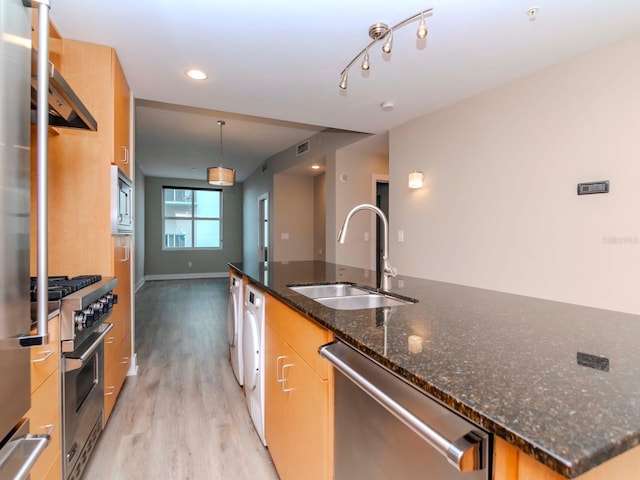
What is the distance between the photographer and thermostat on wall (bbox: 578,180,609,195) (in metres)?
2.13

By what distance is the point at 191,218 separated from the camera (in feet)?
29.7

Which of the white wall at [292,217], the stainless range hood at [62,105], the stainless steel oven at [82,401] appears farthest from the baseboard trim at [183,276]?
the stainless range hood at [62,105]

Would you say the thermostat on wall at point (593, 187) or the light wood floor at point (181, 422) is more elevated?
the thermostat on wall at point (593, 187)

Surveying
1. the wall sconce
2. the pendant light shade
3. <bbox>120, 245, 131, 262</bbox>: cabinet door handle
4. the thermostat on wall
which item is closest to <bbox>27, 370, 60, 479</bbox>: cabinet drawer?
<bbox>120, 245, 131, 262</bbox>: cabinet door handle

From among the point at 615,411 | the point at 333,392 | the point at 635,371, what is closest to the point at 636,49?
the point at 635,371

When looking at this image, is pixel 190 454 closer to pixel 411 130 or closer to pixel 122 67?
pixel 122 67

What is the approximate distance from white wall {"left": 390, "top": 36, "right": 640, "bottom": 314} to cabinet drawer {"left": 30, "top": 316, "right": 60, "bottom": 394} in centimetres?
286

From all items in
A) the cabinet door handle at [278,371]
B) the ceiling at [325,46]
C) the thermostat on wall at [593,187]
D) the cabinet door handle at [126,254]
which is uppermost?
the ceiling at [325,46]

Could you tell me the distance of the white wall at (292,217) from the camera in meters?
6.36

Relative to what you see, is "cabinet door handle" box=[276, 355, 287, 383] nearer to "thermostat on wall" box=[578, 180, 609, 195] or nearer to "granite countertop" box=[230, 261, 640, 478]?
"granite countertop" box=[230, 261, 640, 478]

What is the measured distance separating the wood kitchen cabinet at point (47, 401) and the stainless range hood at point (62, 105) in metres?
0.76

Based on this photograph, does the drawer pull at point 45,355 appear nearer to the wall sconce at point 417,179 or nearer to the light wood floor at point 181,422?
the light wood floor at point 181,422

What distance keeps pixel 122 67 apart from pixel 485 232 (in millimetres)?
3114

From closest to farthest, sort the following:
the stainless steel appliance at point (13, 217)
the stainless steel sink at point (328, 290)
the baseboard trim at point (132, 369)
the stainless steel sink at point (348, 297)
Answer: the stainless steel appliance at point (13, 217)
the stainless steel sink at point (348, 297)
the stainless steel sink at point (328, 290)
the baseboard trim at point (132, 369)
